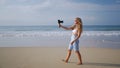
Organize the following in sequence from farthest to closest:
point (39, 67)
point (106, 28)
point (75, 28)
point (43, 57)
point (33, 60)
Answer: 1. point (106, 28)
2. point (43, 57)
3. point (33, 60)
4. point (75, 28)
5. point (39, 67)

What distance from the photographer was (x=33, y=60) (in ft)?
16.8

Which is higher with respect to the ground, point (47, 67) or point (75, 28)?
point (75, 28)

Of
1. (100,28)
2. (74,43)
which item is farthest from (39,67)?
(100,28)

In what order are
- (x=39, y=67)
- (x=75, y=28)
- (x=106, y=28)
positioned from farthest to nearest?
(x=106, y=28) → (x=75, y=28) → (x=39, y=67)

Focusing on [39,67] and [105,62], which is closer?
[39,67]

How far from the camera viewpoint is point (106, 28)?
1858cm

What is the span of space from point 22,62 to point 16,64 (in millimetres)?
199

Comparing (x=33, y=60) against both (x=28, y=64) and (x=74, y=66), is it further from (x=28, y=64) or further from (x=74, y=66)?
(x=74, y=66)

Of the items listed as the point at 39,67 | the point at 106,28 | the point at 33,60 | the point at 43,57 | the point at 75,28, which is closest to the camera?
the point at 39,67

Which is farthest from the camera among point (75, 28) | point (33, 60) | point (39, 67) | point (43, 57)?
point (43, 57)

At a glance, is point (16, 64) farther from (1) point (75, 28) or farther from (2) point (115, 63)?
(2) point (115, 63)

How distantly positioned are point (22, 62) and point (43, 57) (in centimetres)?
70

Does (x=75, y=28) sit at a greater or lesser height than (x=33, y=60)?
greater

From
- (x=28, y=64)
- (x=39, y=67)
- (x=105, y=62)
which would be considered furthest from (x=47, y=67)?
(x=105, y=62)
